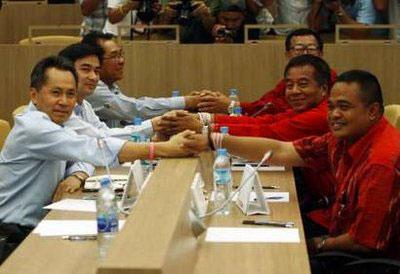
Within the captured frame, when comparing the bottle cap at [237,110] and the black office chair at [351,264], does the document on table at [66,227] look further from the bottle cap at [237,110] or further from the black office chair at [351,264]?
the bottle cap at [237,110]

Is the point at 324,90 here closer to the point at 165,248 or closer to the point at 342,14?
the point at 165,248

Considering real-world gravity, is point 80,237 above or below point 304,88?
below

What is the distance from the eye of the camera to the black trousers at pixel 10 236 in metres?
4.00

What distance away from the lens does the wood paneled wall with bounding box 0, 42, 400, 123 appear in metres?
8.27

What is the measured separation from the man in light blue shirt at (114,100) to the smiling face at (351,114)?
2.72 metres

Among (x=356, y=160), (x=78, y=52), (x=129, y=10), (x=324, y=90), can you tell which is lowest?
(x=356, y=160)

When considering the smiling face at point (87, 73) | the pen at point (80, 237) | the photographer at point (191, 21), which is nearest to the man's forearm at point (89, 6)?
the photographer at point (191, 21)

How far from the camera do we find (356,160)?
3.96 m

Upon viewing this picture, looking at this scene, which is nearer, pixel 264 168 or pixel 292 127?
pixel 264 168

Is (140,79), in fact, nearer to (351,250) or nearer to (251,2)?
(251,2)

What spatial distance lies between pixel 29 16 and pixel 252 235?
7.22m

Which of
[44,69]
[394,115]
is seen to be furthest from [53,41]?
[44,69]

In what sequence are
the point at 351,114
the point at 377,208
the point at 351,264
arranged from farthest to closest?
the point at 351,114 → the point at 377,208 → the point at 351,264

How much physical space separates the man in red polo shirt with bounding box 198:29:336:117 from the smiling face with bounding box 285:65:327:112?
3.82 feet
